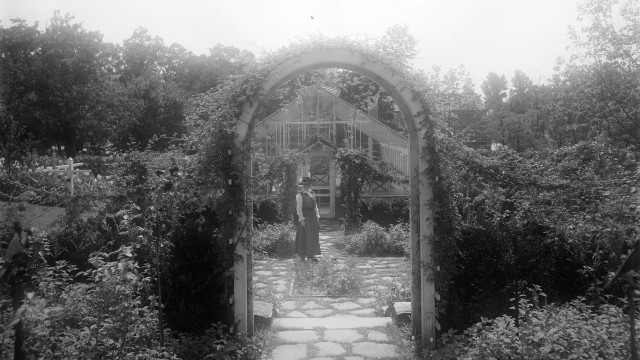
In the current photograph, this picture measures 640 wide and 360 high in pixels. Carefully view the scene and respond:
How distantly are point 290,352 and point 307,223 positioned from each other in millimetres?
5674

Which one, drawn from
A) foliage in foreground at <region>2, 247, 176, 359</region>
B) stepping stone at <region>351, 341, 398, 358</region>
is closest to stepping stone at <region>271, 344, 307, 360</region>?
stepping stone at <region>351, 341, 398, 358</region>

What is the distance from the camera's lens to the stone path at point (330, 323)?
5536 millimetres

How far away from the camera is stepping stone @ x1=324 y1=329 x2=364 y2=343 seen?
5.94 meters

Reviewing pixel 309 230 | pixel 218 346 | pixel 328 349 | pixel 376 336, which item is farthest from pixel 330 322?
pixel 309 230

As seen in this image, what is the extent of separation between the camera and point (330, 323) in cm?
662

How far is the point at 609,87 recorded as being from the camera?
19.5m

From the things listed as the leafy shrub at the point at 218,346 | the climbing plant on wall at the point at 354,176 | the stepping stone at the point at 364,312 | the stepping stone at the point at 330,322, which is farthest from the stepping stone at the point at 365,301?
the climbing plant on wall at the point at 354,176

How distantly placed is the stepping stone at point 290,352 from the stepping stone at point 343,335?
1.22ft

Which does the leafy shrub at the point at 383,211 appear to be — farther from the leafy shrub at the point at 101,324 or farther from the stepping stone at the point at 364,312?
the leafy shrub at the point at 101,324

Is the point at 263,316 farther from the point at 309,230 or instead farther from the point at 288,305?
the point at 309,230

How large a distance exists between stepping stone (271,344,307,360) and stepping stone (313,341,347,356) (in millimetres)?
141

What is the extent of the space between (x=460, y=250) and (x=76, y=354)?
12.0ft

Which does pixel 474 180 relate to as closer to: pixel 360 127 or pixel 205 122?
pixel 205 122

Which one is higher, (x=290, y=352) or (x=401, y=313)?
(x=401, y=313)
